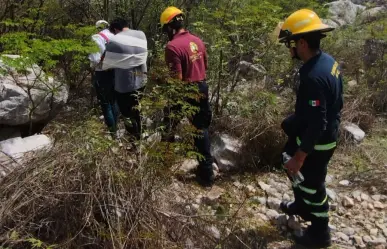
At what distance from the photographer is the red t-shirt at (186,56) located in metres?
3.73

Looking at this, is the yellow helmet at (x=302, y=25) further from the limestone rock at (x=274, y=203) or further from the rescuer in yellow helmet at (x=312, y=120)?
the limestone rock at (x=274, y=203)

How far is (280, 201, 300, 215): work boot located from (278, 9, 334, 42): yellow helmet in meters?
1.36

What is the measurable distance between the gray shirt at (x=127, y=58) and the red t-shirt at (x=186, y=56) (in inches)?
22.2

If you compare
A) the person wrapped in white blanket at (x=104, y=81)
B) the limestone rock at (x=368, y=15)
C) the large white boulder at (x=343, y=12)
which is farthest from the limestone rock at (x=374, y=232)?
the large white boulder at (x=343, y=12)

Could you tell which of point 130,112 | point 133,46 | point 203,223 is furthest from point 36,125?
point 203,223

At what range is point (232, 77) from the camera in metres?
5.23

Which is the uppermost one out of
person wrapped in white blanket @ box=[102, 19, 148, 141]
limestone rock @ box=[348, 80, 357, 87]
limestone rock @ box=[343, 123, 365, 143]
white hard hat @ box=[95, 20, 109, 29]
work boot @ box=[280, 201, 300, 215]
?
white hard hat @ box=[95, 20, 109, 29]

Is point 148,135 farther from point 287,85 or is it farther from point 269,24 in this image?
point 287,85

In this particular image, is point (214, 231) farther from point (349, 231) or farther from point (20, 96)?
point (20, 96)

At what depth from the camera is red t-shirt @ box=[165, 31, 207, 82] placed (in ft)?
12.2

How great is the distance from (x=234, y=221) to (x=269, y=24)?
2.81m

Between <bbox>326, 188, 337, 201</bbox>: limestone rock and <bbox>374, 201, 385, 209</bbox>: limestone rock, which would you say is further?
<bbox>326, 188, 337, 201</bbox>: limestone rock

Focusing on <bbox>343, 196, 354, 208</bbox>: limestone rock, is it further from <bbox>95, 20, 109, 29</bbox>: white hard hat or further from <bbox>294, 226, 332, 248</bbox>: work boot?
<bbox>95, 20, 109, 29</bbox>: white hard hat

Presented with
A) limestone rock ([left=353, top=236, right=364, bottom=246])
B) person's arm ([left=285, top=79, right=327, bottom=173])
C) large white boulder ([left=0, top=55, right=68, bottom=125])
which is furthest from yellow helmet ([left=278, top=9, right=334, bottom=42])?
large white boulder ([left=0, top=55, right=68, bottom=125])
